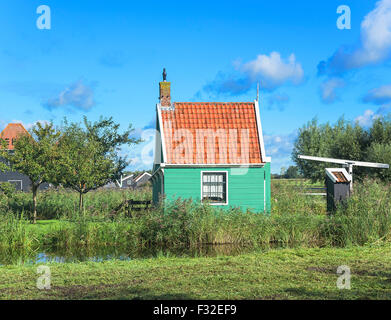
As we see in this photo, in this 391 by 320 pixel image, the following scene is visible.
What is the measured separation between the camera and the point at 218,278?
26.5ft

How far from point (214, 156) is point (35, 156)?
314 inches

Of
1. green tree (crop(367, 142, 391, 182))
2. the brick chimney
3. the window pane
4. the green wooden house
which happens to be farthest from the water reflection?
green tree (crop(367, 142, 391, 182))

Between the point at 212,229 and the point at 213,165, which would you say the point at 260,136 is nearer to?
the point at 213,165

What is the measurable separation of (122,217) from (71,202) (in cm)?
736

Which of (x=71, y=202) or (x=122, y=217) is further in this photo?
(x=71, y=202)

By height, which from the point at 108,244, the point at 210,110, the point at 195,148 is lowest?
the point at 108,244

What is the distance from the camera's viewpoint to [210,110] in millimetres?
19516

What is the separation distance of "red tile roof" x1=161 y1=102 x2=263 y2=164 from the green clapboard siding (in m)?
0.41

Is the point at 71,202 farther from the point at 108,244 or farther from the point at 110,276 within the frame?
the point at 110,276

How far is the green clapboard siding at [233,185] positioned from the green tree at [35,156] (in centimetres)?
556

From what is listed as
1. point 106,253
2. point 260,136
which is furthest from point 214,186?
point 106,253

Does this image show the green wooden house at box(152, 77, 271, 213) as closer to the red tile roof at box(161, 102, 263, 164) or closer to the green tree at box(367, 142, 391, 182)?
the red tile roof at box(161, 102, 263, 164)
